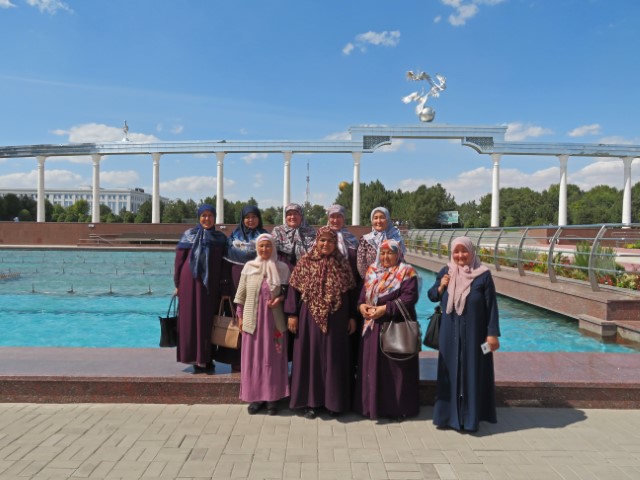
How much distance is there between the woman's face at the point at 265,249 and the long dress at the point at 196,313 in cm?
53

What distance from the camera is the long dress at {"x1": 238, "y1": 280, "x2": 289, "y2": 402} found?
3650 millimetres

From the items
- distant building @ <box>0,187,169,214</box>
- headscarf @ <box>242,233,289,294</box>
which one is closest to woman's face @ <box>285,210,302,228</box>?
headscarf @ <box>242,233,289,294</box>

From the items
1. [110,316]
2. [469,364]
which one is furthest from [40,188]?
[469,364]

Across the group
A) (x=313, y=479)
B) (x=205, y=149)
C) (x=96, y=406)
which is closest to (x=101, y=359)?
(x=96, y=406)

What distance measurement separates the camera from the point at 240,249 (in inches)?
158

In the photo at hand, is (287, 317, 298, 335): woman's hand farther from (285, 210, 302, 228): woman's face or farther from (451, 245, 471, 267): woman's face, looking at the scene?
(451, 245, 471, 267): woman's face

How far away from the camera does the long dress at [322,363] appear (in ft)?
11.6

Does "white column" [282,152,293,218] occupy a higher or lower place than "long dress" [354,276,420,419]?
higher

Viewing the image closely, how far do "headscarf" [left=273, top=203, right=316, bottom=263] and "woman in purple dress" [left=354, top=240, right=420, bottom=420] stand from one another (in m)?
0.70

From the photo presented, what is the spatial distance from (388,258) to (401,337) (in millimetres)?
543

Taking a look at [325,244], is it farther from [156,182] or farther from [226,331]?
[156,182]

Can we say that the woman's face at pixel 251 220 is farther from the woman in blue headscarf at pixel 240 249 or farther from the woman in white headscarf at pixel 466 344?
the woman in white headscarf at pixel 466 344

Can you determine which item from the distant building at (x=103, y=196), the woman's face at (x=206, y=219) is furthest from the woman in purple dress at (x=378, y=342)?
the distant building at (x=103, y=196)

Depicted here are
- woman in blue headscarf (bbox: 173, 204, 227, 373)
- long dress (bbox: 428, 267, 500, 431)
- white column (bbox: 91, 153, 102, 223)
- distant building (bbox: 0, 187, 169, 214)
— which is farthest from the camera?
distant building (bbox: 0, 187, 169, 214)
